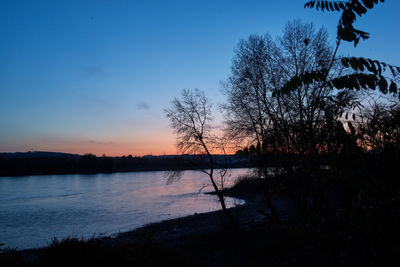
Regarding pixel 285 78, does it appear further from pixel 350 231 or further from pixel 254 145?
pixel 350 231

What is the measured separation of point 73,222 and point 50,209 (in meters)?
11.2

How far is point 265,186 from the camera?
52.4 feet

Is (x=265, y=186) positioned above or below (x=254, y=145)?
below

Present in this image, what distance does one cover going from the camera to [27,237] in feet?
82.8

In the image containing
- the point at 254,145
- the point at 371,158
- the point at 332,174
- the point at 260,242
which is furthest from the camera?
the point at 254,145

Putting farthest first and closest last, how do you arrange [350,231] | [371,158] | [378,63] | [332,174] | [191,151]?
[191,151], [332,174], [371,158], [378,63], [350,231]

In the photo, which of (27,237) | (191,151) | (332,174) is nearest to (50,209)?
(27,237)

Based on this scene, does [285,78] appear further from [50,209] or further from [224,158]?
[50,209]

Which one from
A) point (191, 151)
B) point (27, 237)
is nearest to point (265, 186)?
point (191, 151)

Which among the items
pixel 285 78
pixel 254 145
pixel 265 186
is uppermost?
pixel 285 78

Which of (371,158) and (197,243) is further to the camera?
(197,243)

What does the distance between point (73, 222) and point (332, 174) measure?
3350cm

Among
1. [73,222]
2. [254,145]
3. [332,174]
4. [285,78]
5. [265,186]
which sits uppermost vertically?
[285,78]

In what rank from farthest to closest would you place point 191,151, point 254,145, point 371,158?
point 191,151 < point 254,145 < point 371,158
